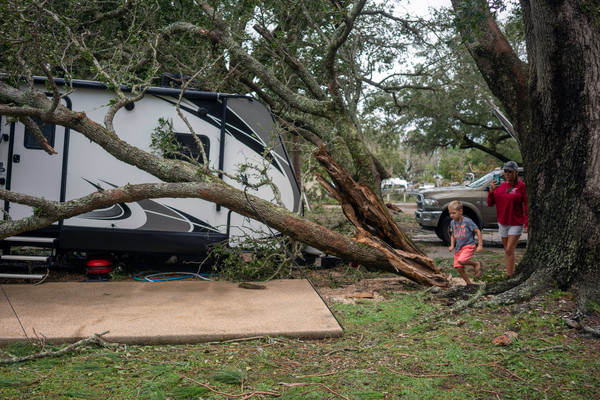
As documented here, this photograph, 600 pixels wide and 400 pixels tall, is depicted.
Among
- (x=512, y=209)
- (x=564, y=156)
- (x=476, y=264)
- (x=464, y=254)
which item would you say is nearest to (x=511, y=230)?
(x=512, y=209)

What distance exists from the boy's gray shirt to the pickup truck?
16.8 ft

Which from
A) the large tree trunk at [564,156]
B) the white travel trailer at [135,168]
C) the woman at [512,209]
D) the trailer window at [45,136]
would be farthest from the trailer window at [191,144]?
the large tree trunk at [564,156]

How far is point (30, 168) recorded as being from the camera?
6.99 meters

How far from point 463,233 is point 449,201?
537cm

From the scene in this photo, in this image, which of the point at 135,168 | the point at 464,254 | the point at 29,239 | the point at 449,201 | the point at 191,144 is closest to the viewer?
→ the point at 464,254

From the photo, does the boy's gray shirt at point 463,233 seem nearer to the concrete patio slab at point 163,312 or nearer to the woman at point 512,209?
the woman at point 512,209

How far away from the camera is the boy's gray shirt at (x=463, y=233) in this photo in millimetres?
6355

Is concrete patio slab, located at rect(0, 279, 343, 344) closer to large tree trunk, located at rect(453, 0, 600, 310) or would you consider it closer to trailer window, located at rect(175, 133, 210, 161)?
trailer window, located at rect(175, 133, 210, 161)

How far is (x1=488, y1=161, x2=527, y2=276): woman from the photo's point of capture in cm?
689

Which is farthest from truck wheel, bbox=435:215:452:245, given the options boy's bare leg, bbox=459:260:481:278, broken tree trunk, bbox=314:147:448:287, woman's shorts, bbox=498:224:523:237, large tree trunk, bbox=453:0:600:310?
large tree trunk, bbox=453:0:600:310

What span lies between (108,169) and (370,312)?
4.23 meters

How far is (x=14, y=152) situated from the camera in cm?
697

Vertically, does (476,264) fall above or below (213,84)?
below

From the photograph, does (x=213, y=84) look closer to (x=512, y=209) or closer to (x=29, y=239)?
(x=29, y=239)
